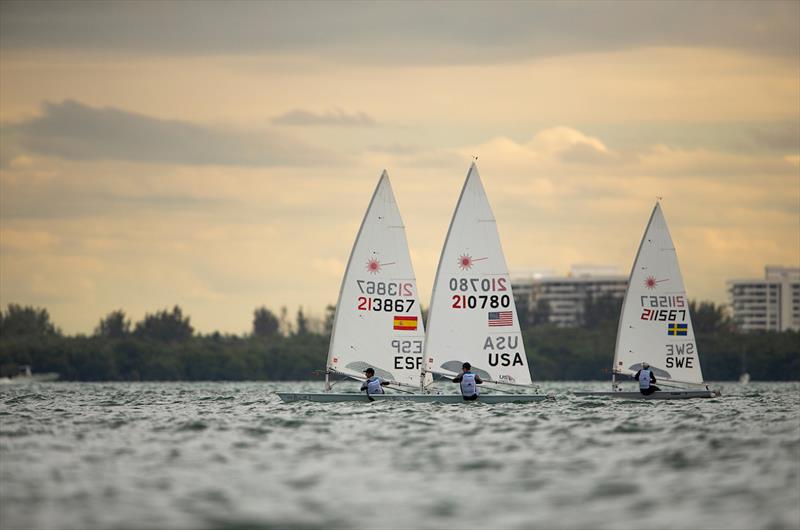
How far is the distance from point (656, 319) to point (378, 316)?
17.2 m

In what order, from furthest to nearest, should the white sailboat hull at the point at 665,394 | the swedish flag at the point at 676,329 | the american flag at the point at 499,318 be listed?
the swedish flag at the point at 676,329 < the white sailboat hull at the point at 665,394 < the american flag at the point at 499,318

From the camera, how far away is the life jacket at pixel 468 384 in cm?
5406

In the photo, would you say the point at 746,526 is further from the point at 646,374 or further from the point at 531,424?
the point at 646,374

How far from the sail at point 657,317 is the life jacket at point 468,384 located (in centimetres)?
1480

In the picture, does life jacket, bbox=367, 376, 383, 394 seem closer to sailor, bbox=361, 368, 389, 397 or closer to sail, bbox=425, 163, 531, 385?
sailor, bbox=361, 368, 389, 397

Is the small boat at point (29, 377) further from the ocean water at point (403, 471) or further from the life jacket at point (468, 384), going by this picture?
the ocean water at point (403, 471)

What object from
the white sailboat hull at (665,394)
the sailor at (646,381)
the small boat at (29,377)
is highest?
the small boat at (29,377)

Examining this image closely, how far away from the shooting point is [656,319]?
222ft

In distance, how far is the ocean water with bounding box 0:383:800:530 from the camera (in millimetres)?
26547

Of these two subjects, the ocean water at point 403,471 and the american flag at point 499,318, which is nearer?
the ocean water at point 403,471

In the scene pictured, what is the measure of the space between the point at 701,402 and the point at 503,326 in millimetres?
12541

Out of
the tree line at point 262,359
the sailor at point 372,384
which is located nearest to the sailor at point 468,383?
the sailor at point 372,384

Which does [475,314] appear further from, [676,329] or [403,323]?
[676,329]

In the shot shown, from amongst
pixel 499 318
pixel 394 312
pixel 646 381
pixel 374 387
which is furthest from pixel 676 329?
pixel 374 387
